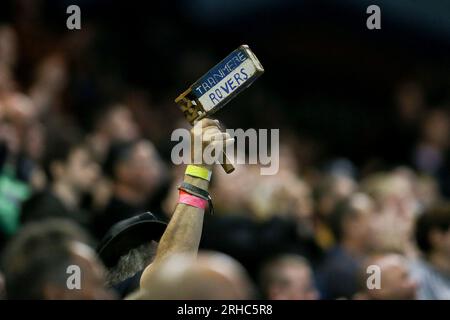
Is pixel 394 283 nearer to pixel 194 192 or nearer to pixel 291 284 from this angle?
pixel 291 284

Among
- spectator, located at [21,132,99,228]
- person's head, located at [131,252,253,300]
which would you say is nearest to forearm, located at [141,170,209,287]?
person's head, located at [131,252,253,300]

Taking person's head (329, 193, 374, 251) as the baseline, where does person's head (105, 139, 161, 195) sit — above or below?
above

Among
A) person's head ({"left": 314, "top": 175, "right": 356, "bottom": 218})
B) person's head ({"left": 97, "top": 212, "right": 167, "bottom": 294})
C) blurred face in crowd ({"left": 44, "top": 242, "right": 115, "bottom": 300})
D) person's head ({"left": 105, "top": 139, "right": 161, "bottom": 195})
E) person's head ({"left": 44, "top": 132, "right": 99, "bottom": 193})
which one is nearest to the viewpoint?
blurred face in crowd ({"left": 44, "top": 242, "right": 115, "bottom": 300})

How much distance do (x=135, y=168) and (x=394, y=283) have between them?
82.5 inches

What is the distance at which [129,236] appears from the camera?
4625mm

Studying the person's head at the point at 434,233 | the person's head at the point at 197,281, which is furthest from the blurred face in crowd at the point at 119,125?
the person's head at the point at 197,281

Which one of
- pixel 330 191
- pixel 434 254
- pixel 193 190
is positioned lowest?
pixel 434 254

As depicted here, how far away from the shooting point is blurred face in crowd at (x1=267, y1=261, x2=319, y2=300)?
6.19 meters

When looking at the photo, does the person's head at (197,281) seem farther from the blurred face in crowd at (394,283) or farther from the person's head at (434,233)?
the person's head at (434,233)

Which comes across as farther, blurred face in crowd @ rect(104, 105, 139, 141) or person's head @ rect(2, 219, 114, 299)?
blurred face in crowd @ rect(104, 105, 139, 141)

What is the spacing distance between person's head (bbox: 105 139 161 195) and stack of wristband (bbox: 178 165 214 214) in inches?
120

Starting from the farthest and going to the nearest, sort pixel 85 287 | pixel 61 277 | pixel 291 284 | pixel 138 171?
pixel 138 171, pixel 291 284, pixel 61 277, pixel 85 287

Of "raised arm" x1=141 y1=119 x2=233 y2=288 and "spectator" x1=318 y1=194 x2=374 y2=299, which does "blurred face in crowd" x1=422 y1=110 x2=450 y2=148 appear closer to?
"spectator" x1=318 y1=194 x2=374 y2=299

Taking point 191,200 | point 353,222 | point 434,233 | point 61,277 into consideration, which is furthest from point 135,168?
point 61,277
